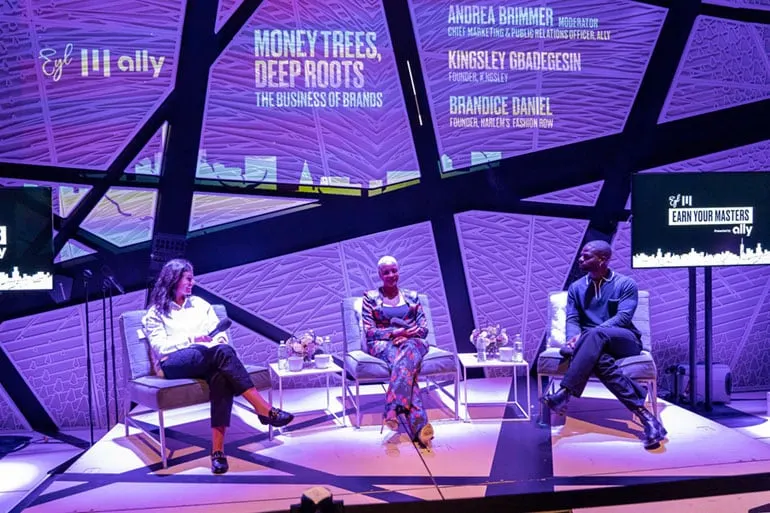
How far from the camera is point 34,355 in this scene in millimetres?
5066

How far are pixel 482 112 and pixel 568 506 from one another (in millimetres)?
3422

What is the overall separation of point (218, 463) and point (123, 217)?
2.31 m

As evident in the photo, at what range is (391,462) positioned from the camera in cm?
386

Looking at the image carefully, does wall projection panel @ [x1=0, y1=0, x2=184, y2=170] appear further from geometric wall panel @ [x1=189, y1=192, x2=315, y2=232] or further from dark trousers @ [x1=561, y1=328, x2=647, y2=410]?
dark trousers @ [x1=561, y1=328, x2=647, y2=410]

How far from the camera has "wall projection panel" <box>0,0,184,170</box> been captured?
16.0 ft

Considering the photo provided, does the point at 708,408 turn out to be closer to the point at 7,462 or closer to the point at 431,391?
the point at 431,391

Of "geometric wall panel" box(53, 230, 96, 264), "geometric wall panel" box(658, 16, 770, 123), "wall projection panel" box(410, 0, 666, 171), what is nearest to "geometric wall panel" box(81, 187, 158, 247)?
"geometric wall panel" box(53, 230, 96, 264)

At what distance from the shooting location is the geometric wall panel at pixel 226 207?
5316mm

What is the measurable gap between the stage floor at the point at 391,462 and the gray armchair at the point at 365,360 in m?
0.34

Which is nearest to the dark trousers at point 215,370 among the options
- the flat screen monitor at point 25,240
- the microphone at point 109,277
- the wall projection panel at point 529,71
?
the microphone at point 109,277

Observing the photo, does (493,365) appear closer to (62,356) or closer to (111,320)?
(111,320)

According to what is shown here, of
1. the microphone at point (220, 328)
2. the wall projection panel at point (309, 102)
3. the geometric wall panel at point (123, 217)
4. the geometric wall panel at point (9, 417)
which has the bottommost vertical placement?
the geometric wall panel at point (9, 417)

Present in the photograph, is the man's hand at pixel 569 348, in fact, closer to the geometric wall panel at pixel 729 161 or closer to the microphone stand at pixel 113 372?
the geometric wall panel at pixel 729 161

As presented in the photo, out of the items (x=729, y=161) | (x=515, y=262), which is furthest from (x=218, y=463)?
(x=729, y=161)
